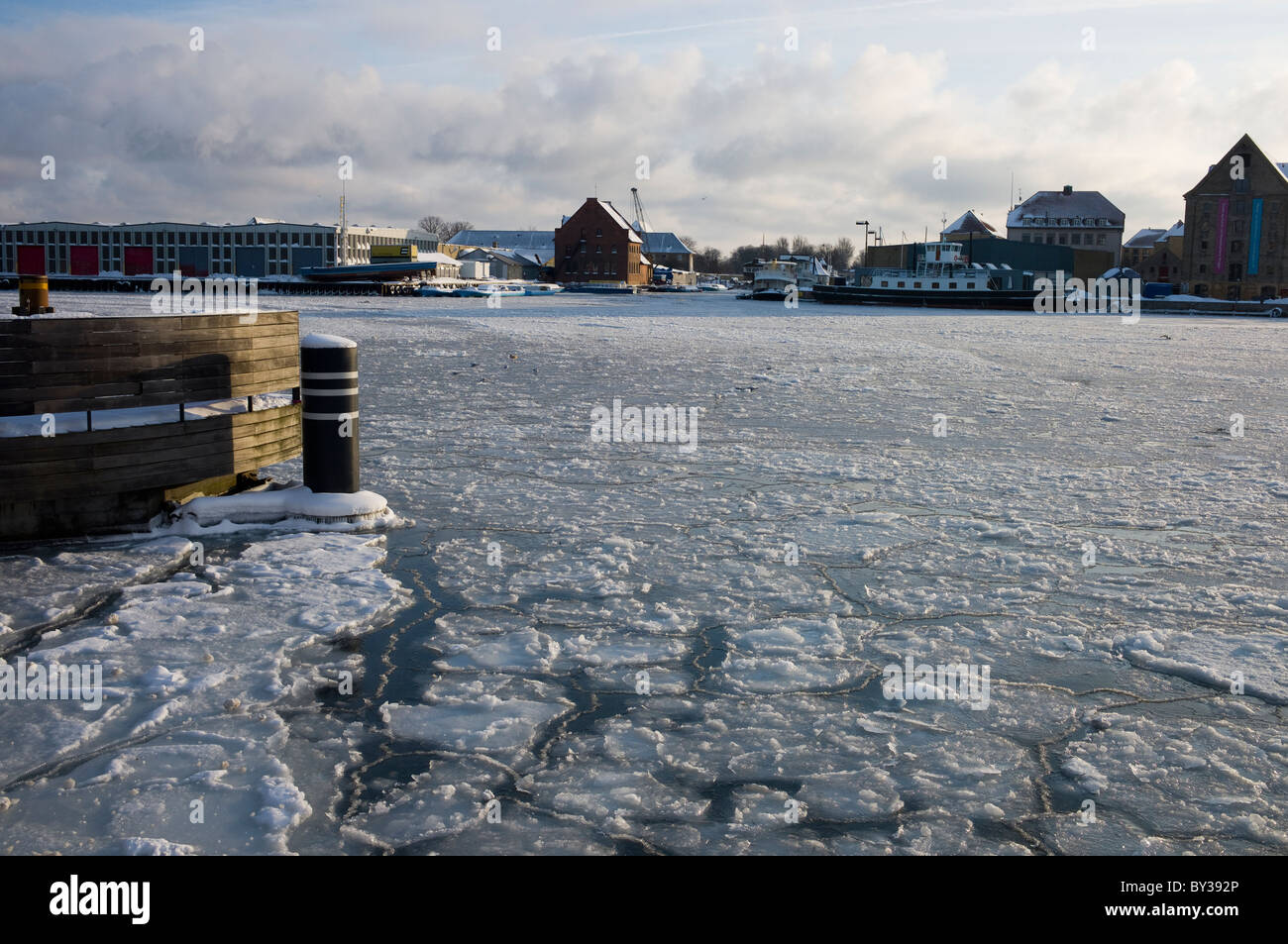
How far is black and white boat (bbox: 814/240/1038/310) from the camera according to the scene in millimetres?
61750

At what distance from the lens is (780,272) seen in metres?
77.6

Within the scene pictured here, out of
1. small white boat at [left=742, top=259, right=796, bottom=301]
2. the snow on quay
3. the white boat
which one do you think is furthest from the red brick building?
the snow on quay

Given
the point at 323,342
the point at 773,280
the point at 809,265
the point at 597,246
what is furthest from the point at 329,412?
the point at 597,246

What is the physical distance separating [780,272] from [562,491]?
7185 centimetres

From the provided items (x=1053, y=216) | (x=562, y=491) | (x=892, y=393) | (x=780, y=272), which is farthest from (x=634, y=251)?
(x=562, y=491)

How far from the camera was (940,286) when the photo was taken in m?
63.8

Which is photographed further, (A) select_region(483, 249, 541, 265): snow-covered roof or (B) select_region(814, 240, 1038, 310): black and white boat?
(A) select_region(483, 249, 541, 265): snow-covered roof

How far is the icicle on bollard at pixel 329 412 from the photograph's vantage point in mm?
6742

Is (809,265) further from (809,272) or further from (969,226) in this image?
(969,226)

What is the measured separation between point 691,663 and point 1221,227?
281 ft

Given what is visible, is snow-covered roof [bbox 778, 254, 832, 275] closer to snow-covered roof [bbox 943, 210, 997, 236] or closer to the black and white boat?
the black and white boat

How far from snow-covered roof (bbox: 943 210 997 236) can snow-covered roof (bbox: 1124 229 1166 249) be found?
14543mm

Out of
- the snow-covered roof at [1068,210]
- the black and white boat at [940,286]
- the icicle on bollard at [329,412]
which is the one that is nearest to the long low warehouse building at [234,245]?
the black and white boat at [940,286]
